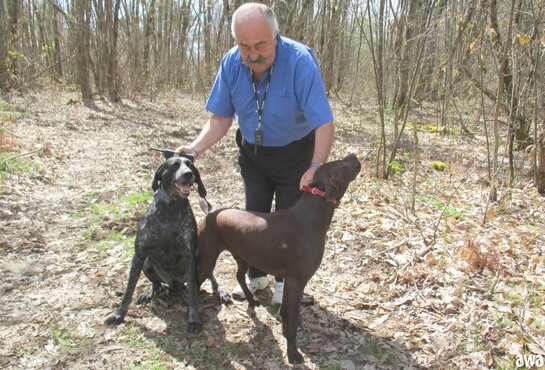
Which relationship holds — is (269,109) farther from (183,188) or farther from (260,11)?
(183,188)

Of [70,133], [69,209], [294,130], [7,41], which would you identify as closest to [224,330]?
[294,130]

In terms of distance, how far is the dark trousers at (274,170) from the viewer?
364cm

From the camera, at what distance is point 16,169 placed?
680 cm

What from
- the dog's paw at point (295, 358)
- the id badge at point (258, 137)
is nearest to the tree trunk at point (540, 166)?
the id badge at point (258, 137)

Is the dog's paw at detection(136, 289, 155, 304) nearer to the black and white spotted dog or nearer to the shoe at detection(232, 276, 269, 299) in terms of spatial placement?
the black and white spotted dog

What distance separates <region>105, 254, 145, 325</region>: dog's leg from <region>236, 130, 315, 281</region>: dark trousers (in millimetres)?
1083

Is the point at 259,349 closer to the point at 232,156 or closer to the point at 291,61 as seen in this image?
the point at 291,61

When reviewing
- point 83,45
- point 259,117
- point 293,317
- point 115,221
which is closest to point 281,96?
point 259,117

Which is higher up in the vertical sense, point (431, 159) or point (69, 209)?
point (431, 159)

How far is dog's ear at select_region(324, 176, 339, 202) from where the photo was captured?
308cm

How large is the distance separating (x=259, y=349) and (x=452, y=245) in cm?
261

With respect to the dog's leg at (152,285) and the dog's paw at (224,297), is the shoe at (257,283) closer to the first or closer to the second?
the dog's paw at (224,297)

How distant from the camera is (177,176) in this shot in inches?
131

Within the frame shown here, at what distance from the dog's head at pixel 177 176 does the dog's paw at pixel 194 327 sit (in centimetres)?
103
